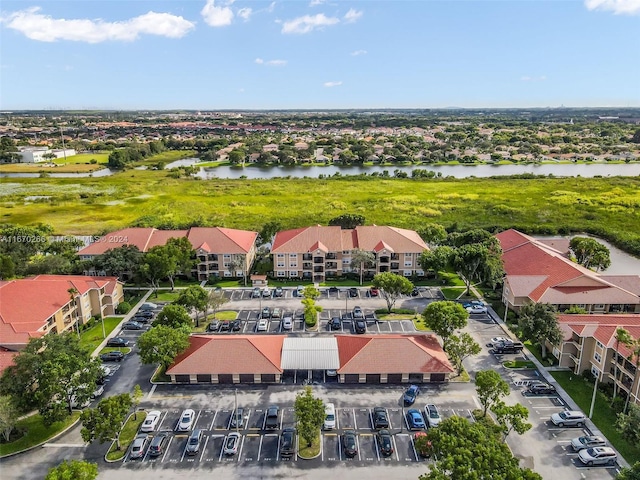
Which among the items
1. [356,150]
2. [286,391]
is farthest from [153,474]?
[356,150]

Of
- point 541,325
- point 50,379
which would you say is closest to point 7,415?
point 50,379

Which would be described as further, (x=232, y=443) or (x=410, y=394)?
(x=410, y=394)

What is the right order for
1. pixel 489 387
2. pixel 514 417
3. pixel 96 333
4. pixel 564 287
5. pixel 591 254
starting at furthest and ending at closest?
pixel 591 254, pixel 564 287, pixel 96 333, pixel 489 387, pixel 514 417

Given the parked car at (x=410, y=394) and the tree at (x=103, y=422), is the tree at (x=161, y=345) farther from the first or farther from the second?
the parked car at (x=410, y=394)

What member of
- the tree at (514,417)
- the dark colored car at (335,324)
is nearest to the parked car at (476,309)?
the dark colored car at (335,324)

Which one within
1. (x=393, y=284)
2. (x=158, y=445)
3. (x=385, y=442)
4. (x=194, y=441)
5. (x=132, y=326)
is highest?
(x=393, y=284)

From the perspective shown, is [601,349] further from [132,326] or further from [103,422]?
[132,326]

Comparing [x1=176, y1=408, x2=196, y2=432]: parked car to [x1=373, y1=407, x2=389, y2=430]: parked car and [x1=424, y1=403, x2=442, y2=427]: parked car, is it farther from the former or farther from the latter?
[x1=424, y1=403, x2=442, y2=427]: parked car
